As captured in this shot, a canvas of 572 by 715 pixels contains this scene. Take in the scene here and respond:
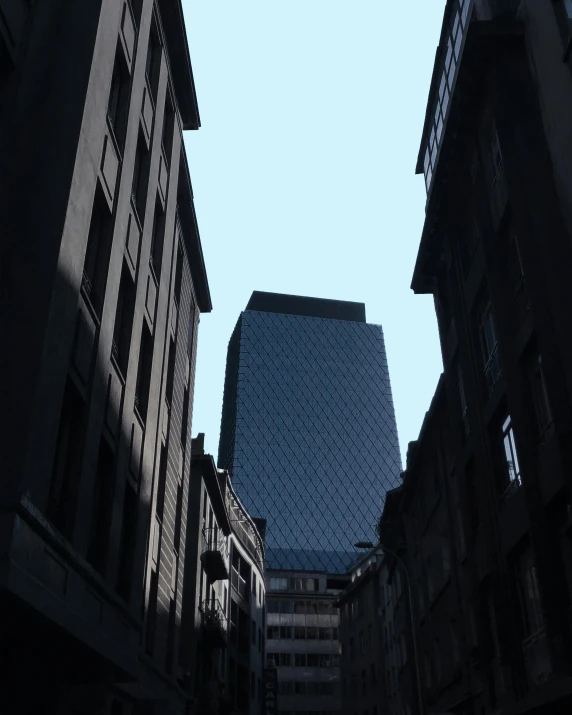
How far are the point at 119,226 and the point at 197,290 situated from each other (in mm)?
16252

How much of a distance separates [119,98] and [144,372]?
7.06 metres

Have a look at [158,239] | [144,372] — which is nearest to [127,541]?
[144,372]

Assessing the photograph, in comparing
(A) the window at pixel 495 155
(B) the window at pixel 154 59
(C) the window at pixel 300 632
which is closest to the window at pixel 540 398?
(A) the window at pixel 495 155

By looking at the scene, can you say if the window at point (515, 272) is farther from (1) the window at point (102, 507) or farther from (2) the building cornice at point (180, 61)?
(2) the building cornice at point (180, 61)

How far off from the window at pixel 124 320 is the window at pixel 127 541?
2925 mm

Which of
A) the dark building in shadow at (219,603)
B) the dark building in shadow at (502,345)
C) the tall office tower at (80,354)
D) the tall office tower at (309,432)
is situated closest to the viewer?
the tall office tower at (80,354)

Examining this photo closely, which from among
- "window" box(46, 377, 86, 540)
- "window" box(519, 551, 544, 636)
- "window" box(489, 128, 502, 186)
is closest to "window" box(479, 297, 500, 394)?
"window" box(489, 128, 502, 186)

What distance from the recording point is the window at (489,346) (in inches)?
819

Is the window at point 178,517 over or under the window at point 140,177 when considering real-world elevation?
under

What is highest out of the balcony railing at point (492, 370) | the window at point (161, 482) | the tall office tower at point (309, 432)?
the tall office tower at point (309, 432)

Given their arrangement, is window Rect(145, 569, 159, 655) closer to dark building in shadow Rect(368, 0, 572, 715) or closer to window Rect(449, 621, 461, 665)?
dark building in shadow Rect(368, 0, 572, 715)

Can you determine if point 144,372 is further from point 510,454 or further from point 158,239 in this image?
point 510,454

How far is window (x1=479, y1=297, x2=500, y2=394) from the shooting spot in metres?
20.8

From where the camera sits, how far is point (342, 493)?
516ft
